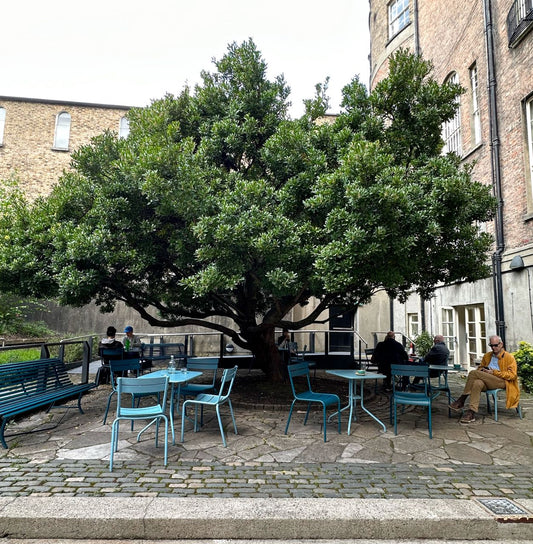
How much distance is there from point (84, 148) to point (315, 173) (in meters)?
4.70

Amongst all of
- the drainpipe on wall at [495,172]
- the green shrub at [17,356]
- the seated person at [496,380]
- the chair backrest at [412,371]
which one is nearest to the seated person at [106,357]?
the green shrub at [17,356]

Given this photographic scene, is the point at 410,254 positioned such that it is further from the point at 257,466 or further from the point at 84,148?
the point at 84,148

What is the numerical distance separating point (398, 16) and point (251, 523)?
21164 millimetres

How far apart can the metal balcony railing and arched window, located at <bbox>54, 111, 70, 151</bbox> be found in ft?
79.0

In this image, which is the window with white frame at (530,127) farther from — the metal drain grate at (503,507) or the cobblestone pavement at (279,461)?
the metal drain grate at (503,507)

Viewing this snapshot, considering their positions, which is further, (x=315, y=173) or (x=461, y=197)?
(x=315, y=173)

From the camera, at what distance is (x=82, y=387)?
734 cm

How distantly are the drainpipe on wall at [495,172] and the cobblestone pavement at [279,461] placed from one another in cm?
472

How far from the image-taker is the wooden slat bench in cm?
566

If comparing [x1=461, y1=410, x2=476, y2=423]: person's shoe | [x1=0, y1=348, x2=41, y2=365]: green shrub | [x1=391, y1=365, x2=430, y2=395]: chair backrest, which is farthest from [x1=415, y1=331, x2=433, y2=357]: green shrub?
[x1=0, y1=348, x2=41, y2=365]: green shrub

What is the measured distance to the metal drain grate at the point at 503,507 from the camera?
3.55m

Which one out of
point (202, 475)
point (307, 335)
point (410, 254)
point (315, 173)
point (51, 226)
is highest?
point (315, 173)

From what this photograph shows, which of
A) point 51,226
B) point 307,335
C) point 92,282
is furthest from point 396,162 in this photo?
point 307,335

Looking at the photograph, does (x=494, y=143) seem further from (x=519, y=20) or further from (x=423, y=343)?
(x=423, y=343)
